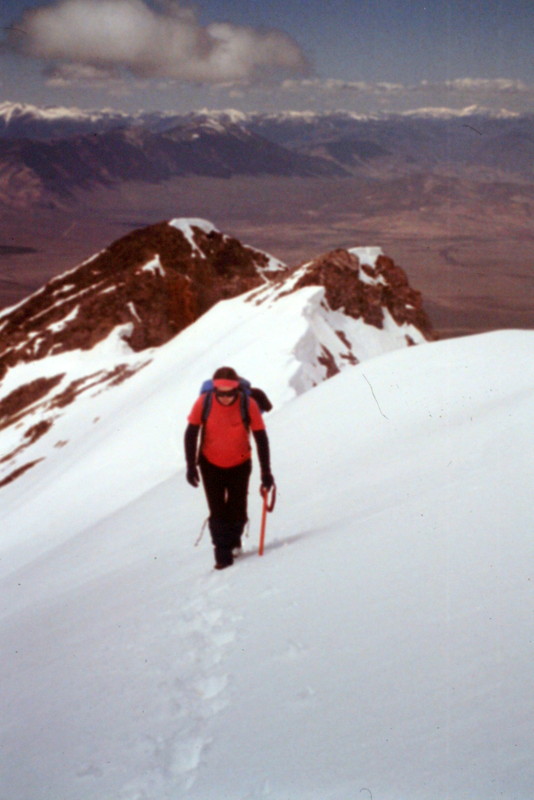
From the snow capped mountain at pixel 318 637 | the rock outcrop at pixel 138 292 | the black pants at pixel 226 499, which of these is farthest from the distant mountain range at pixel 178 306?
the black pants at pixel 226 499

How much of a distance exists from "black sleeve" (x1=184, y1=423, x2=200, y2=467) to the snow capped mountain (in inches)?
45.8

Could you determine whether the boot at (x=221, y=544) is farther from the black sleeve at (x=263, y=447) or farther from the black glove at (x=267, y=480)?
the black sleeve at (x=263, y=447)

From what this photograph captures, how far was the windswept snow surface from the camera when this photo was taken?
10.6 feet

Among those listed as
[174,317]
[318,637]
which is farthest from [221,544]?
[174,317]

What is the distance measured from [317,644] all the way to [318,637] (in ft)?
0.28

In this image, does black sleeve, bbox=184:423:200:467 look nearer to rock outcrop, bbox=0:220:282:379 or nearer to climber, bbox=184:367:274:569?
climber, bbox=184:367:274:569

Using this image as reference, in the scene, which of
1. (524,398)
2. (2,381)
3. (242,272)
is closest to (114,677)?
(524,398)

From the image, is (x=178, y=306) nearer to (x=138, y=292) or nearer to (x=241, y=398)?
(x=138, y=292)

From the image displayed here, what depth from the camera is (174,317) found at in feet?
276

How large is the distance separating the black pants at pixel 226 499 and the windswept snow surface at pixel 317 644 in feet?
1.30

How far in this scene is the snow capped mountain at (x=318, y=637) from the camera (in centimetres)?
326

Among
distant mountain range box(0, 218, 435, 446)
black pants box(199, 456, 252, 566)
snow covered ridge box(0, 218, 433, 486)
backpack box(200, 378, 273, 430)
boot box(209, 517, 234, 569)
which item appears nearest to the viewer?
backpack box(200, 378, 273, 430)

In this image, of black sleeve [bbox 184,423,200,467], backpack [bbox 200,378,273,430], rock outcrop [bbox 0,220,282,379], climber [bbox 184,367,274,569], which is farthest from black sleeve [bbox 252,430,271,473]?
rock outcrop [bbox 0,220,282,379]

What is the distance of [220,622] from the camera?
5074 millimetres
